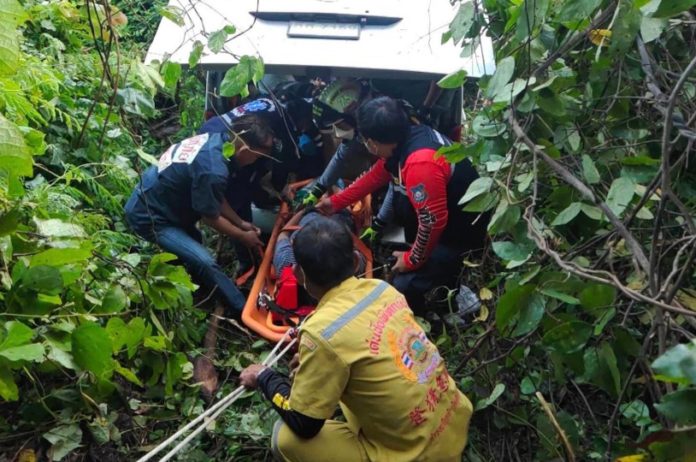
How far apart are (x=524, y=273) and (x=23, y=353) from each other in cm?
187

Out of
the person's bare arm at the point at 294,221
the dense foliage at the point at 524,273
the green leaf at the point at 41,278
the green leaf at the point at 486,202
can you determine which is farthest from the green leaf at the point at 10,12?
the person's bare arm at the point at 294,221

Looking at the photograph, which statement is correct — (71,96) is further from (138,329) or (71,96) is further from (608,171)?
(608,171)

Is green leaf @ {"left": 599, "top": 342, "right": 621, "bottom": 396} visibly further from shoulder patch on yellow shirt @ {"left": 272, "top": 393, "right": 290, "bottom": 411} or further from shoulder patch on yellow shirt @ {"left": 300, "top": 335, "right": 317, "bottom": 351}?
shoulder patch on yellow shirt @ {"left": 272, "top": 393, "right": 290, "bottom": 411}

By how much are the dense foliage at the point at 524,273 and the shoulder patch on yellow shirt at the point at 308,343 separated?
0.67 meters

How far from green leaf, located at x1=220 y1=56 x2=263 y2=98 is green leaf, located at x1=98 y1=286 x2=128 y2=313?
92 cm

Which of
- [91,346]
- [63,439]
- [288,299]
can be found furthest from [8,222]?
[288,299]

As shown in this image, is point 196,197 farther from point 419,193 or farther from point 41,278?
point 41,278

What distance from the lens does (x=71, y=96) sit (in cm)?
501

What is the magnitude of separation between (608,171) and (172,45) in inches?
107

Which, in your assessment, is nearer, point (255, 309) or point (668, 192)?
point (668, 192)

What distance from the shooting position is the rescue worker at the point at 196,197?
422 cm

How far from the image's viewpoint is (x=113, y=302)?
112 inches

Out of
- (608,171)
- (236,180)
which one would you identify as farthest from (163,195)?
(608,171)

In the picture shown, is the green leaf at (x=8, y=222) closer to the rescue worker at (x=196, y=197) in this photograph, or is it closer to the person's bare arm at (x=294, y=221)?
the rescue worker at (x=196, y=197)
